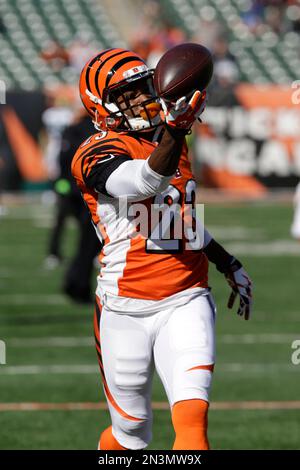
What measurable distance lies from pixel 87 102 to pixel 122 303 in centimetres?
88

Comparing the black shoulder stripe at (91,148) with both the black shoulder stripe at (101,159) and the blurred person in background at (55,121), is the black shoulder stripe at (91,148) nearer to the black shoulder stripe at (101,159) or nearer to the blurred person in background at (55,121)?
the black shoulder stripe at (101,159)

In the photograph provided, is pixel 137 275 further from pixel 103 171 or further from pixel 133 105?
pixel 133 105

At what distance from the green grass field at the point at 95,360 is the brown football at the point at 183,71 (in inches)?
101

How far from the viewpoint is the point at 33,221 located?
58.4 ft

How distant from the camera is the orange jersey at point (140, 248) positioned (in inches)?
195

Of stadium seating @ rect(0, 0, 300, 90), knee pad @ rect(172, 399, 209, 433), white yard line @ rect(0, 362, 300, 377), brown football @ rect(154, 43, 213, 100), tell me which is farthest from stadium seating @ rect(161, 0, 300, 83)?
knee pad @ rect(172, 399, 209, 433)

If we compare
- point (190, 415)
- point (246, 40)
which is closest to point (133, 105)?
point (190, 415)

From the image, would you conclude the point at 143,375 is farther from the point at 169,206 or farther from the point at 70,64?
the point at 70,64

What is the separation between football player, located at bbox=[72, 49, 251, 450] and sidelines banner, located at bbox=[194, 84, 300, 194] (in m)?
16.0

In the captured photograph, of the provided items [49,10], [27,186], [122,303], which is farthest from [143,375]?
[49,10]

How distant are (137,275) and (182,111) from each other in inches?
34.9

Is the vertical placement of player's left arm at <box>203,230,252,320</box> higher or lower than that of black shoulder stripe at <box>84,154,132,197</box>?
lower

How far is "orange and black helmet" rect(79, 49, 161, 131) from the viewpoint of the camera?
16.3 feet

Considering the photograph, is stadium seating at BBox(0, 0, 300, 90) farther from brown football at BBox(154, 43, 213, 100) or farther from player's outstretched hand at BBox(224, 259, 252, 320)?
brown football at BBox(154, 43, 213, 100)
